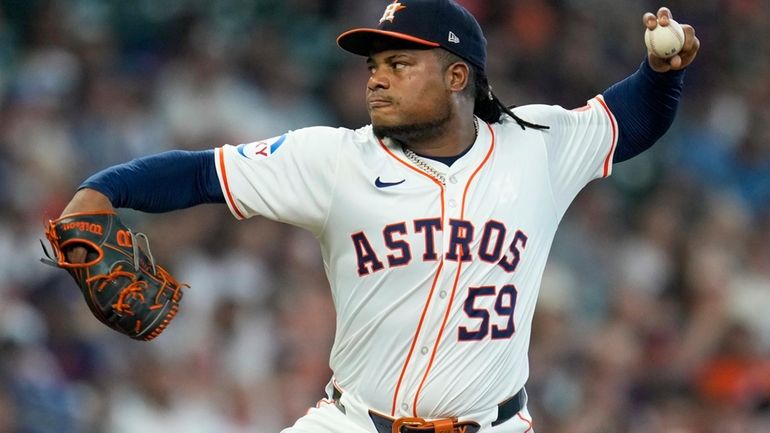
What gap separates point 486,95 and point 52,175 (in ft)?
11.6

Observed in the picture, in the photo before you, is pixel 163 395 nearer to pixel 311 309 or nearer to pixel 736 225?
pixel 311 309

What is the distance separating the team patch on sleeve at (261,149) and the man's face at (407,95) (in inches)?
11.8

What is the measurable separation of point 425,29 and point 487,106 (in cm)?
41

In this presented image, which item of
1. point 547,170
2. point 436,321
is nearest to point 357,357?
point 436,321

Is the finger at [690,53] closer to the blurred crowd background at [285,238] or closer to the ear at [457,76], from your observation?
the ear at [457,76]

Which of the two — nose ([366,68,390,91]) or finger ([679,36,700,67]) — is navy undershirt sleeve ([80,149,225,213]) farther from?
finger ([679,36,700,67])

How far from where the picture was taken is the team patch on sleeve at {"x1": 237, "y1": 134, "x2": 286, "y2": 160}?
417 cm

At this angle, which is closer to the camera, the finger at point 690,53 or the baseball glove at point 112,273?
the baseball glove at point 112,273

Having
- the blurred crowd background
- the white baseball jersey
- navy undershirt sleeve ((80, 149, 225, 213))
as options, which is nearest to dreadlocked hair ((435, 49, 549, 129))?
the white baseball jersey

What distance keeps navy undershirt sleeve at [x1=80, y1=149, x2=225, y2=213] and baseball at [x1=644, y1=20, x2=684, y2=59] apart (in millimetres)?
1432

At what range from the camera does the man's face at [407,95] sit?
418 cm

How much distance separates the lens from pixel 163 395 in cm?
674

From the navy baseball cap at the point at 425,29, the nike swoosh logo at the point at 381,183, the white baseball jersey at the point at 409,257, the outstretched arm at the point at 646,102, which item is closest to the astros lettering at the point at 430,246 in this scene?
the white baseball jersey at the point at 409,257

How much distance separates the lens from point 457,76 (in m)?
4.32
